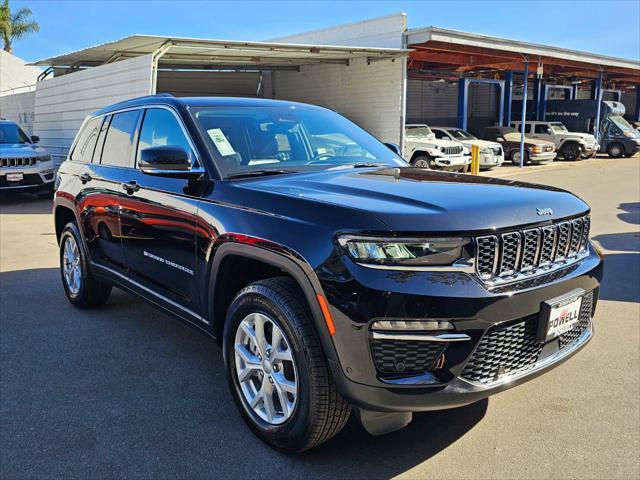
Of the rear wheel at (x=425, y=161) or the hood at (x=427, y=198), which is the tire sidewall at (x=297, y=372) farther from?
the rear wheel at (x=425, y=161)

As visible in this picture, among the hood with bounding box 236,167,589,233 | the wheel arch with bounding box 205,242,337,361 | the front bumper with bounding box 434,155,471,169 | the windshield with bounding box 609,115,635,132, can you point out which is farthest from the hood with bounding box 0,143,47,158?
the windshield with bounding box 609,115,635,132

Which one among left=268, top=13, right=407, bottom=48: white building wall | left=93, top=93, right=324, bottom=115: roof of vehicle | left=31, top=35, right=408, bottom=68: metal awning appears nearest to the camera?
left=93, top=93, right=324, bottom=115: roof of vehicle

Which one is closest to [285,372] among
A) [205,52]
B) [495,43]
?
[205,52]

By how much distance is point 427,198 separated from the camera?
2.77 meters

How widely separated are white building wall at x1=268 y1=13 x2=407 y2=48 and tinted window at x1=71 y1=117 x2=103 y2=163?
52.4ft

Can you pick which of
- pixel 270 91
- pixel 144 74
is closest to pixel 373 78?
pixel 270 91

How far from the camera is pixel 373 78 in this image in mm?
19359

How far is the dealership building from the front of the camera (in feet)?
47.9

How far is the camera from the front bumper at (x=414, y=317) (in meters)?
2.40

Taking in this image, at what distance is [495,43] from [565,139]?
6141mm

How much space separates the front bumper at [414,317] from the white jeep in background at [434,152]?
50.6ft

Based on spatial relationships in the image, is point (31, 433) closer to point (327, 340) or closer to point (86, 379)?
point (86, 379)

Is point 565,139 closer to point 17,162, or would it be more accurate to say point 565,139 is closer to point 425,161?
point 425,161

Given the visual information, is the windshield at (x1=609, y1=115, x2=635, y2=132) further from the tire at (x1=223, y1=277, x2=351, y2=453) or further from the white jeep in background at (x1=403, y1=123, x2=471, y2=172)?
the tire at (x1=223, y1=277, x2=351, y2=453)
